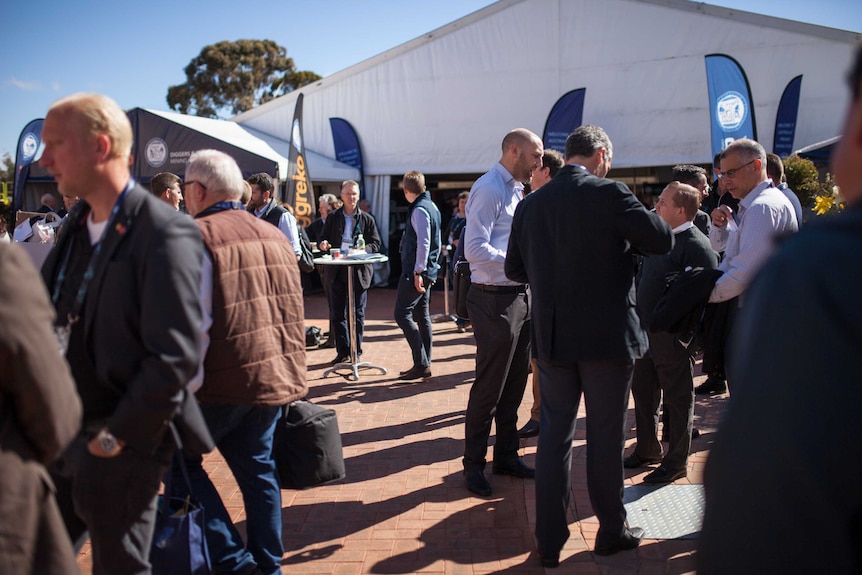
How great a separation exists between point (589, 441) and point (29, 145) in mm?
15965

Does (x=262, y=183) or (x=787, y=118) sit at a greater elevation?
(x=787, y=118)

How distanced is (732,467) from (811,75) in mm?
15040

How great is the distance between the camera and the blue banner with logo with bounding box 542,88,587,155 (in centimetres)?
1398

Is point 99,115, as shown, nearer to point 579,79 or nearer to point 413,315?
point 413,315

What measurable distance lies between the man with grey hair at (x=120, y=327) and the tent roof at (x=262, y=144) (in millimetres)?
11197

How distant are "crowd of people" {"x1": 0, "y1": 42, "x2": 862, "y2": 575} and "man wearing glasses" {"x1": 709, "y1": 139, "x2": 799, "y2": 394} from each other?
1 centimetres

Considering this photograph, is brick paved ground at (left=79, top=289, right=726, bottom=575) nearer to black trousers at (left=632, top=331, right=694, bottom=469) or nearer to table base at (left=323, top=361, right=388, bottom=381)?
black trousers at (left=632, top=331, right=694, bottom=469)

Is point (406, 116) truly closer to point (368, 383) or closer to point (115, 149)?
point (368, 383)

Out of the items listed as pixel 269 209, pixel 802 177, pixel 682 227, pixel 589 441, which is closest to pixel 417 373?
pixel 269 209

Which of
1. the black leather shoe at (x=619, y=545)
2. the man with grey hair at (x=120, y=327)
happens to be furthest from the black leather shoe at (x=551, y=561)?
the man with grey hair at (x=120, y=327)

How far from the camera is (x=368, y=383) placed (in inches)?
270

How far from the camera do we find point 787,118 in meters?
13.4

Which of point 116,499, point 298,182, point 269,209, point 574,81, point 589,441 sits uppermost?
point 574,81

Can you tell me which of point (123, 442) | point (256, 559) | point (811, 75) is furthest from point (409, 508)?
point (811, 75)
